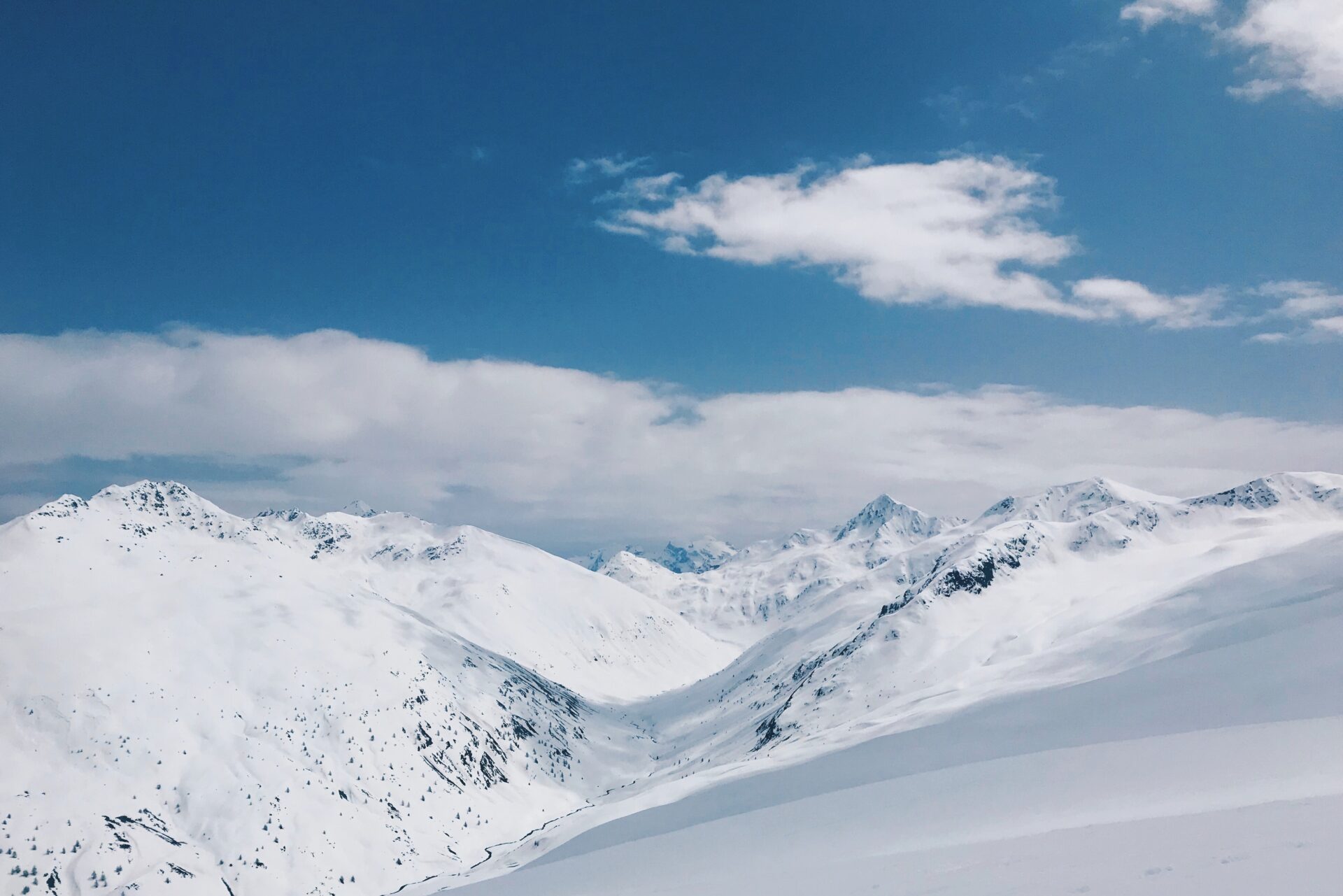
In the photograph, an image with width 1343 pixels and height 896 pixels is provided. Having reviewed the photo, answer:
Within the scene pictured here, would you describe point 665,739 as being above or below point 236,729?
below

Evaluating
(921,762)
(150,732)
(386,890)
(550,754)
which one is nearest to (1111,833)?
(921,762)

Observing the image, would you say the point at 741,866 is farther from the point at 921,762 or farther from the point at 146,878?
the point at 146,878

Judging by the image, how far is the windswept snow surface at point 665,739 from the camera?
16438mm

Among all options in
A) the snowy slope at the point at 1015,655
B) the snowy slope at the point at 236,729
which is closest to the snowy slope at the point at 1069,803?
the snowy slope at the point at 1015,655

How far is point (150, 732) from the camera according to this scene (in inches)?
2616

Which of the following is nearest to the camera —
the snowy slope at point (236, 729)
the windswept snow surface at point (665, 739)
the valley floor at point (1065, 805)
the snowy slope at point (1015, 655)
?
the valley floor at point (1065, 805)

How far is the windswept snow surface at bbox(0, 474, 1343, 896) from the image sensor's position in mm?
16438

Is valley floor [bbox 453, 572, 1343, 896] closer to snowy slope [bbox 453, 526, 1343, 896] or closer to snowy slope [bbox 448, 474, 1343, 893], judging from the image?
snowy slope [bbox 453, 526, 1343, 896]

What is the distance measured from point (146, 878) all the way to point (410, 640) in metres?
72.1

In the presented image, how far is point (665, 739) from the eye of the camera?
151 meters

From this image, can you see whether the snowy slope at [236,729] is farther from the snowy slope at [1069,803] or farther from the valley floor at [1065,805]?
the snowy slope at [1069,803]

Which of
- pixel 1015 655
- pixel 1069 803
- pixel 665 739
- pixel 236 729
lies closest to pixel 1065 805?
pixel 1069 803

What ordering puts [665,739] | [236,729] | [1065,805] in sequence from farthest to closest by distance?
[665,739], [236,729], [1065,805]

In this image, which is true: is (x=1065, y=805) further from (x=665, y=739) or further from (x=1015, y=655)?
(x=665, y=739)
